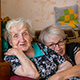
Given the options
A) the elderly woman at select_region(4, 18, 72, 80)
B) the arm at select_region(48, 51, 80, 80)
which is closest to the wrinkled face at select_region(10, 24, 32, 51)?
the elderly woman at select_region(4, 18, 72, 80)

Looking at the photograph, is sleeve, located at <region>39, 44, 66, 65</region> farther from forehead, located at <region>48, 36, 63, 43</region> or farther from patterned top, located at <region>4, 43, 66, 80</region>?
forehead, located at <region>48, 36, 63, 43</region>

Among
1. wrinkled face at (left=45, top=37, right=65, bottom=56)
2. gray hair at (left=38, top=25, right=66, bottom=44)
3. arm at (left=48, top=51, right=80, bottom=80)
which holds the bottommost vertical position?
arm at (left=48, top=51, right=80, bottom=80)

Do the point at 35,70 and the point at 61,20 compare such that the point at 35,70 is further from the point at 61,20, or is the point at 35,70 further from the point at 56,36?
the point at 61,20

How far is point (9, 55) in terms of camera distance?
5.27 ft

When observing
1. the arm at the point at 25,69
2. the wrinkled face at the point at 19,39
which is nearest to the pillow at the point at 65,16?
the wrinkled face at the point at 19,39

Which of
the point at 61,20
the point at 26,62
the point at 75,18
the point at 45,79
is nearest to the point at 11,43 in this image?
the point at 26,62

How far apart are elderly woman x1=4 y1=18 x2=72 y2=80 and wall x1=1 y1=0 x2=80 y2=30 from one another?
3.33ft

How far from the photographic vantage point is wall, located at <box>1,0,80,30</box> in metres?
2.68

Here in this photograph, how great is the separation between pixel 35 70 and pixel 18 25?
→ 54cm

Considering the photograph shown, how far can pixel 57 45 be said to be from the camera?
191 centimetres

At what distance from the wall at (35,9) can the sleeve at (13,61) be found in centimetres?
125

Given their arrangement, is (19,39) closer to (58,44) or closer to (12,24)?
(12,24)

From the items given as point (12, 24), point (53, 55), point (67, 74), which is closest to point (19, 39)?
point (12, 24)

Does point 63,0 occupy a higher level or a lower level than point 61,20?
higher
